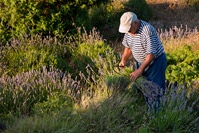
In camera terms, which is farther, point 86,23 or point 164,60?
point 86,23

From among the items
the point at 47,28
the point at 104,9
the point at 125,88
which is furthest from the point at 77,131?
the point at 104,9

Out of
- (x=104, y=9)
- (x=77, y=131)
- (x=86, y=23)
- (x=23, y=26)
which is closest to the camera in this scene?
(x=77, y=131)

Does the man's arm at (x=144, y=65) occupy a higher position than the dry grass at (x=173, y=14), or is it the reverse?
the dry grass at (x=173, y=14)

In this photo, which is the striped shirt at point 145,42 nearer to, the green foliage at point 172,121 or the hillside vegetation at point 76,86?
the hillside vegetation at point 76,86

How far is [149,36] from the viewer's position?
11.2 feet

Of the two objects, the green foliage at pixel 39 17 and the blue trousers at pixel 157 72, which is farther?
the green foliage at pixel 39 17

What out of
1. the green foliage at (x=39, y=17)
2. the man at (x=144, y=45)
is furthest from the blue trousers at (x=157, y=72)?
the green foliage at (x=39, y=17)

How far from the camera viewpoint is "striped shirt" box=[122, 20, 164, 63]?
3.40 m

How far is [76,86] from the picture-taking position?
525 centimetres

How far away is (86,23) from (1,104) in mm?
4577

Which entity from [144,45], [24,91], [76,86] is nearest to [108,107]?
[144,45]

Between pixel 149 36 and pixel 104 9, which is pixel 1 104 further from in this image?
pixel 104 9

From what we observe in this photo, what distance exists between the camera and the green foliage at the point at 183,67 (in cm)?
470

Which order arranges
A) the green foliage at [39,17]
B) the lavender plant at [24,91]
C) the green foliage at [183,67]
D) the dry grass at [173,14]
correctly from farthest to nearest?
the dry grass at [173,14] → the green foliage at [39,17] → the green foliage at [183,67] → the lavender plant at [24,91]
